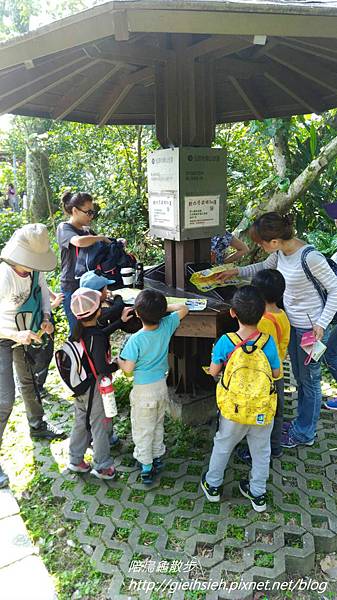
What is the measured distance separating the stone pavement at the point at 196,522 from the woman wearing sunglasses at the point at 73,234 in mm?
1522

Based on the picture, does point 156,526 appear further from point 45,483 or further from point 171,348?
point 171,348

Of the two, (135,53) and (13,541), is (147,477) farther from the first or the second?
(135,53)

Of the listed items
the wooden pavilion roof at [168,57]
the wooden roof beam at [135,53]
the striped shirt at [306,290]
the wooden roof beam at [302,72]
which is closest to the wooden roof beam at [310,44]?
the wooden pavilion roof at [168,57]

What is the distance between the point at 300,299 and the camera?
3.06 metres

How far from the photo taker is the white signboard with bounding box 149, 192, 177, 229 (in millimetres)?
3428

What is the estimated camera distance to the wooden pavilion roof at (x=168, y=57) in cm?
192

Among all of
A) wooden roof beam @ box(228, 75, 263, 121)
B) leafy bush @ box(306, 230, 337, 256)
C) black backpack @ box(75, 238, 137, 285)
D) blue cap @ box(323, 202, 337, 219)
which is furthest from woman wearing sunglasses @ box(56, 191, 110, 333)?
leafy bush @ box(306, 230, 337, 256)

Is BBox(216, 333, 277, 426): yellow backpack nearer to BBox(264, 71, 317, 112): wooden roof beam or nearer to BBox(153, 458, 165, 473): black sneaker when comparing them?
BBox(153, 458, 165, 473): black sneaker

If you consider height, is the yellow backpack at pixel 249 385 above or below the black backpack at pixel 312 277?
below

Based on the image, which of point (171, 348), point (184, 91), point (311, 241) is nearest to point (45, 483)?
point (171, 348)

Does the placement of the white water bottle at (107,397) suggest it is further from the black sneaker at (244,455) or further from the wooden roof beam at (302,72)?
the wooden roof beam at (302,72)

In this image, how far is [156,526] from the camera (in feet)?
8.61

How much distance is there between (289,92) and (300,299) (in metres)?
2.27

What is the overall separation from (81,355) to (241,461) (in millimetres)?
1488
